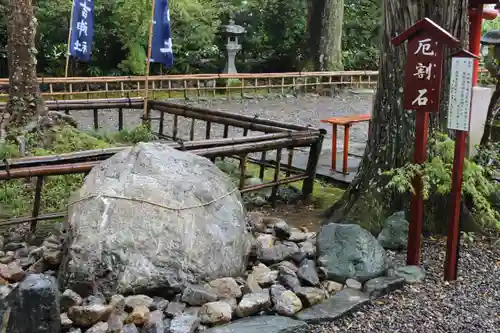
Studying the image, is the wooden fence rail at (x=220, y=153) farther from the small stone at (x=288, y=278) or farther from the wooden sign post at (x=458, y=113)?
the wooden sign post at (x=458, y=113)

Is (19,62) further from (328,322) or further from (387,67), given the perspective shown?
(328,322)

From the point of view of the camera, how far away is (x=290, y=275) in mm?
3971

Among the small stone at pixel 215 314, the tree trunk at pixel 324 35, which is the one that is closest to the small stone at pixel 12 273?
the small stone at pixel 215 314

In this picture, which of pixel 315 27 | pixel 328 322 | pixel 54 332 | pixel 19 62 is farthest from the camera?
pixel 315 27

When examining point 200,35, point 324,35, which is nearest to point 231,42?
point 200,35

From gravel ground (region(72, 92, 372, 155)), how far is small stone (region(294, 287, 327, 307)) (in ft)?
20.0

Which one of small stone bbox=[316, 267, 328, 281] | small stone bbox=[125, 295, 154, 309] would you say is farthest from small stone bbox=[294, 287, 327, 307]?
small stone bbox=[125, 295, 154, 309]

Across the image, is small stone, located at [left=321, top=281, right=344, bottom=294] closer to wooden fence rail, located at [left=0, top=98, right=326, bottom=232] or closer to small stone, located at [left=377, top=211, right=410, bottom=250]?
small stone, located at [left=377, top=211, right=410, bottom=250]

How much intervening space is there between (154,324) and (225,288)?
61 cm

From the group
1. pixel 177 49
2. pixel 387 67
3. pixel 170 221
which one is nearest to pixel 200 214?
pixel 170 221

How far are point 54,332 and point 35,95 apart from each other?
532 cm

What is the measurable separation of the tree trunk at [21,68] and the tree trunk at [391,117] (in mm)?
4622

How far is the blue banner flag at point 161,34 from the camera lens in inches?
351

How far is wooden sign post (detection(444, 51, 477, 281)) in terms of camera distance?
152 inches
